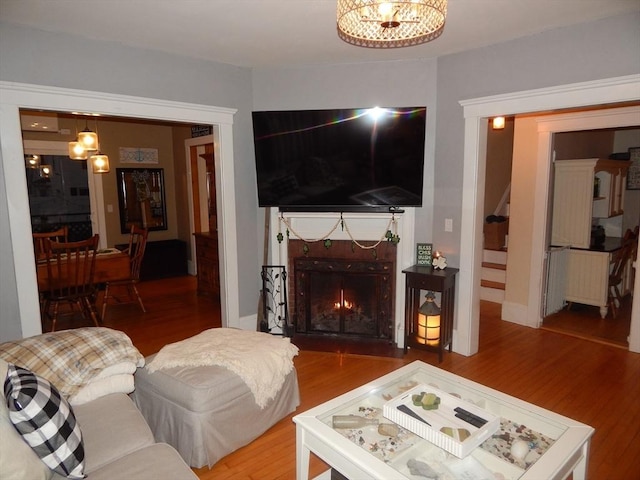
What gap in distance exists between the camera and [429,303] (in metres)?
3.59

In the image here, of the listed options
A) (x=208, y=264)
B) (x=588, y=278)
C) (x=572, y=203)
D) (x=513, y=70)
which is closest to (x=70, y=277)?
(x=208, y=264)

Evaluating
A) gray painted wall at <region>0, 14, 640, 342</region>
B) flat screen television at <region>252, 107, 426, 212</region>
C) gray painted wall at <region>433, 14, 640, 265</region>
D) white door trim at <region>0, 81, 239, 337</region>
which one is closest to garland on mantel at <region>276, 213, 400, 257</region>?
flat screen television at <region>252, 107, 426, 212</region>

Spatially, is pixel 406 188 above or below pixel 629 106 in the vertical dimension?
below

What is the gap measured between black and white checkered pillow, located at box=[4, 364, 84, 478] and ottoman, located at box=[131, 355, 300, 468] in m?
0.62

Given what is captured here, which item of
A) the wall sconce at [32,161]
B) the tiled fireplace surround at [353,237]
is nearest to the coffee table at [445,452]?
the tiled fireplace surround at [353,237]

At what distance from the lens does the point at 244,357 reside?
2.46 meters

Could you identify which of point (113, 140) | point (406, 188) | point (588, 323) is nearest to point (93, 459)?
point (406, 188)

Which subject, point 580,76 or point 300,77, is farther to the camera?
point 300,77

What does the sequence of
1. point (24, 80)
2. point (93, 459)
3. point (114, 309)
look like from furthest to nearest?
point (114, 309)
point (24, 80)
point (93, 459)

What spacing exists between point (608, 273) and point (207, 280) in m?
4.58

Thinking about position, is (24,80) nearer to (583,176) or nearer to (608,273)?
(583,176)

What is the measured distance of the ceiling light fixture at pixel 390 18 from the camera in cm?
164

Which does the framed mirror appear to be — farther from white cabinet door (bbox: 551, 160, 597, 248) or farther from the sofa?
white cabinet door (bbox: 551, 160, 597, 248)

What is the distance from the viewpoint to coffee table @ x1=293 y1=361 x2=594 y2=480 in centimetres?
168
